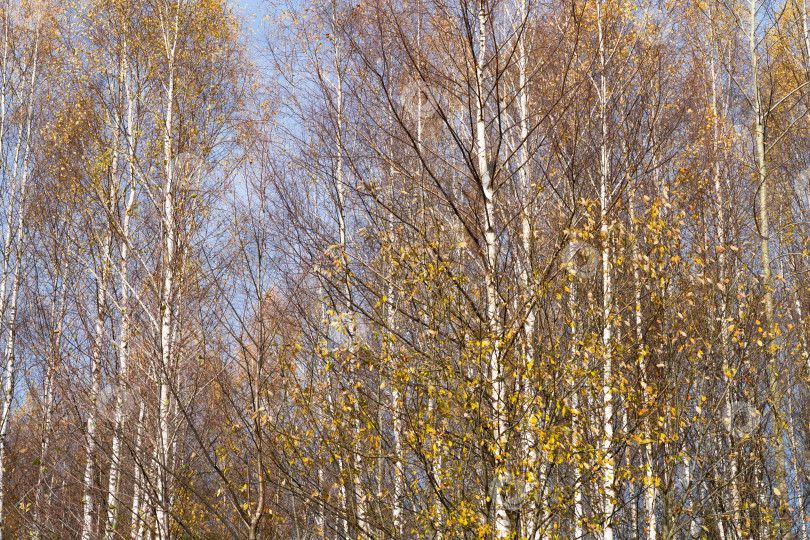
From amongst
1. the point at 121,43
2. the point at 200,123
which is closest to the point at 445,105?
the point at 200,123

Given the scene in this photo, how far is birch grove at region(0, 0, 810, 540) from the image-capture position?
15.3ft

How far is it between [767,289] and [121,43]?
33.3ft

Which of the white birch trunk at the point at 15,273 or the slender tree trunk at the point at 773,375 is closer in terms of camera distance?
the slender tree trunk at the point at 773,375

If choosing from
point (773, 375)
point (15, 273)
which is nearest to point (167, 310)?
point (773, 375)

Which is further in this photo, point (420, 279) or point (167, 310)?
point (167, 310)

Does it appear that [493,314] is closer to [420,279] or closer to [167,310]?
[420,279]

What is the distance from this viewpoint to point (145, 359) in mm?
7309

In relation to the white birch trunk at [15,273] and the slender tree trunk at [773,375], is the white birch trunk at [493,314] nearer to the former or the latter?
the slender tree trunk at [773,375]

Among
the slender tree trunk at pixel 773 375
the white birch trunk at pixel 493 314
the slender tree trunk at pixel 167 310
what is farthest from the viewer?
the slender tree trunk at pixel 167 310

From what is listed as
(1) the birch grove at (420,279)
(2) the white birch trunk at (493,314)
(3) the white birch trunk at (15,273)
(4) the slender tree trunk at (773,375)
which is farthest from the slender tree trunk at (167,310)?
(4) the slender tree trunk at (773,375)

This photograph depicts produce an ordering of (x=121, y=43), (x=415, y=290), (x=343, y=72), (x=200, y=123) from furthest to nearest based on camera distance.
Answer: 1. (x=121, y=43)
2. (x=343, y=72)
3. (x=200, y=123)
4. (x=415, y=290)

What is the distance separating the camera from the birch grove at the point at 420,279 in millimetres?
4668

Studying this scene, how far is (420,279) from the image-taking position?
15.0ft

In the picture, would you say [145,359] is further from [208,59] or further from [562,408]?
[208,59]
